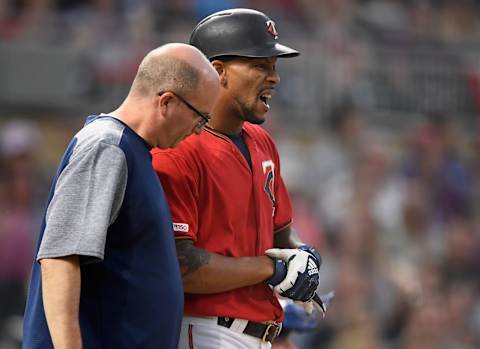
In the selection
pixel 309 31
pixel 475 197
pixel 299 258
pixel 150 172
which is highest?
pixel 150 172

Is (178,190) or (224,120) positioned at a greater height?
(224,120)

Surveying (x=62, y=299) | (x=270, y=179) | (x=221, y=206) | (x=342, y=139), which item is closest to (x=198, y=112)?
(x=221, y=206)

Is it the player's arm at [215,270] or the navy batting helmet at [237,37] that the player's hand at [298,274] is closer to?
the player's arm at [215,270]

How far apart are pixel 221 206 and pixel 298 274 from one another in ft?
1.27

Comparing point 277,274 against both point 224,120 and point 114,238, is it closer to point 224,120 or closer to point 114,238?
point 224,120

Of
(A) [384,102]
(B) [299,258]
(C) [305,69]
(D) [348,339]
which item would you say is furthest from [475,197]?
(B) [299,258]

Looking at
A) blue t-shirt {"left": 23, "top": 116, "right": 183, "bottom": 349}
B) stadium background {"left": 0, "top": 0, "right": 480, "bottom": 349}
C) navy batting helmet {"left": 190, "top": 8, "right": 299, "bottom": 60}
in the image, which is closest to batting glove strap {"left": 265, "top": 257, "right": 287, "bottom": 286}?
blue t-shirt {"left": 23, "top": 116, "right": 183, "bottom": 349}

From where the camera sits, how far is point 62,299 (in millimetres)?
3520

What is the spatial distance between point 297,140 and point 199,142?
7184 millimetres

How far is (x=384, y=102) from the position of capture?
12969 mm

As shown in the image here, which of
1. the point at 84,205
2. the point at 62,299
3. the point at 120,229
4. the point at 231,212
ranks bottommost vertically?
the point at 231,212

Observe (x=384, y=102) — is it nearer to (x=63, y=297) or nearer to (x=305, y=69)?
(x=305, y=69)

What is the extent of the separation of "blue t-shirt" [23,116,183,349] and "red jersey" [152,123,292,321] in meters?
0.45

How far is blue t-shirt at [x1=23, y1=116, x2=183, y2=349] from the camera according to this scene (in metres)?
3.60
